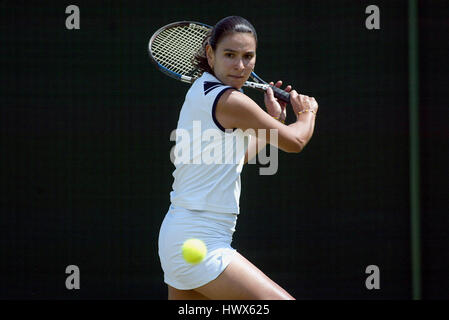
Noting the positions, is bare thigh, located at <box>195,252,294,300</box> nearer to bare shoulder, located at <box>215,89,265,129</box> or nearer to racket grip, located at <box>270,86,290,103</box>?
bare shoulder, located at <box>215,89,265,129</box>

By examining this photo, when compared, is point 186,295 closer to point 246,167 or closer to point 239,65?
point 239,65

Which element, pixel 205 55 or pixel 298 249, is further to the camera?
pixel 298 249

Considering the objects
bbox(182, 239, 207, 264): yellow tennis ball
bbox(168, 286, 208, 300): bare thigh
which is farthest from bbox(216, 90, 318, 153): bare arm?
bbox(168, 286, 208, 300): bare thigh

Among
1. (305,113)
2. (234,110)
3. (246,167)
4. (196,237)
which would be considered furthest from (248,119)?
(246,167)

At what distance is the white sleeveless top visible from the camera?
227 cm

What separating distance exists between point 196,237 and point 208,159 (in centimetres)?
27

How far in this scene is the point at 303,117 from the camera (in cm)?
248

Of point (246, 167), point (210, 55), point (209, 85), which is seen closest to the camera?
point (209, 85)

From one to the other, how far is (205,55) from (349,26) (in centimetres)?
141

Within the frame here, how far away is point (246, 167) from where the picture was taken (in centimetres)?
378

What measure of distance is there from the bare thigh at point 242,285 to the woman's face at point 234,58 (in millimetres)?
682

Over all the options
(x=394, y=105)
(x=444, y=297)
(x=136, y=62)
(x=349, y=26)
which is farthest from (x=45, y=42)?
(x=444, y=297)

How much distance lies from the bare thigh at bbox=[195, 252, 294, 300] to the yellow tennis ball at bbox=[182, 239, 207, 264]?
9 centimetres

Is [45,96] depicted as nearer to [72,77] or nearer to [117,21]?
[72,77]
